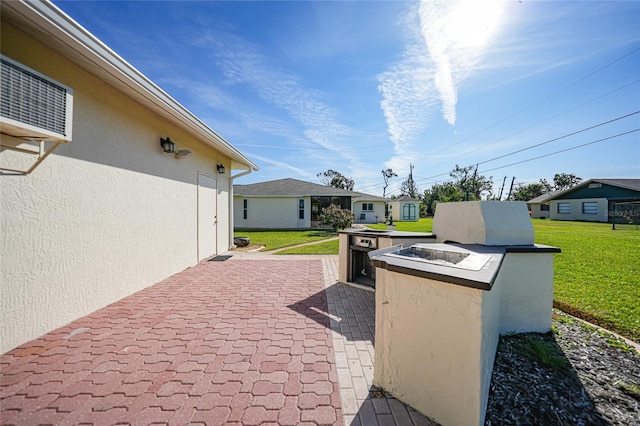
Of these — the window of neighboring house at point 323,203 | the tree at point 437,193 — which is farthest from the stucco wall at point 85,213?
the tree at point 437,193

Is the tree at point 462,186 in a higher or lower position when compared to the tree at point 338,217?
higher

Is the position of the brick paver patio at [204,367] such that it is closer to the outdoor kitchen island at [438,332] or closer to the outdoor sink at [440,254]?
the outdoor kitchen island at [438,332]

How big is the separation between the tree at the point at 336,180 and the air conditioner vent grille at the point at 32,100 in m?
44.7

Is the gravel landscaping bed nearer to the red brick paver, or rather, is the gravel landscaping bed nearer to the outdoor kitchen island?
the outdoor kitchen island

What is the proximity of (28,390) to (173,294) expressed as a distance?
2403mm

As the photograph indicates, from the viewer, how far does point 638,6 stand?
554cm

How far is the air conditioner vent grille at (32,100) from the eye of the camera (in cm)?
205

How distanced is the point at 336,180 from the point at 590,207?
34011mm

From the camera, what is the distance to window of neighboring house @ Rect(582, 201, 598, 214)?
2451 cm

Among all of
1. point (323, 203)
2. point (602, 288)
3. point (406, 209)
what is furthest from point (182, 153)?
point (406, 209)

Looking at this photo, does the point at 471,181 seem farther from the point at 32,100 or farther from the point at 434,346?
the point at 32,100

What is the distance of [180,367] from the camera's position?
2311 mm

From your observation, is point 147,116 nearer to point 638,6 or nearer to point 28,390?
point 28,390

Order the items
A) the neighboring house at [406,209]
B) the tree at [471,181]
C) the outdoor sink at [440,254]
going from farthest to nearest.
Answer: the tree at [471,181] → the neighboring house at [406,209] → the outdoor sink at [440,254]
